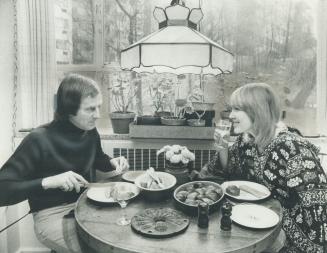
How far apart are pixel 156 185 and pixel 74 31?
163 centimetres

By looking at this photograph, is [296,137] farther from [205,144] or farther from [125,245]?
[125,245]

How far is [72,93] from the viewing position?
188cm

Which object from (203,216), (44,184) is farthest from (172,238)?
(44,184)

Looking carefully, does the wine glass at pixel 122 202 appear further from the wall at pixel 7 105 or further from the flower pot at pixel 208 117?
the wall at pixel 7 105

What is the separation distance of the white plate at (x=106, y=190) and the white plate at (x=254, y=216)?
522 mm

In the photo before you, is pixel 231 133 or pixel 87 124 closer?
pixel 87 124

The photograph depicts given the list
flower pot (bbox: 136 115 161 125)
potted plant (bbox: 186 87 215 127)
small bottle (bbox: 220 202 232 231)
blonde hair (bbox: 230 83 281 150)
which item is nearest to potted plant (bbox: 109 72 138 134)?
flower pot (bbox: 136 115 161 125)

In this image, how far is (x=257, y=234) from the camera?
1.38 meters

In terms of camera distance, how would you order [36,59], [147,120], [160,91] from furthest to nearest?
1. [160,91]
2. [147,120]
3. [36,59]

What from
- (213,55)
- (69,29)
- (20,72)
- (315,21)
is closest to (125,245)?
(213,55)

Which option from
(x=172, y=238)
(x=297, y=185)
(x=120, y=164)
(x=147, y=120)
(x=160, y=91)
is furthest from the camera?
(x=160, y=91)

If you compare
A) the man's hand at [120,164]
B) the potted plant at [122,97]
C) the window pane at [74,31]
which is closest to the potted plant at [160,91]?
the potted plant at [122,97]

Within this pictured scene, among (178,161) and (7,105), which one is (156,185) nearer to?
(178,161)

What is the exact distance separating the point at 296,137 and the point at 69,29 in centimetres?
194
